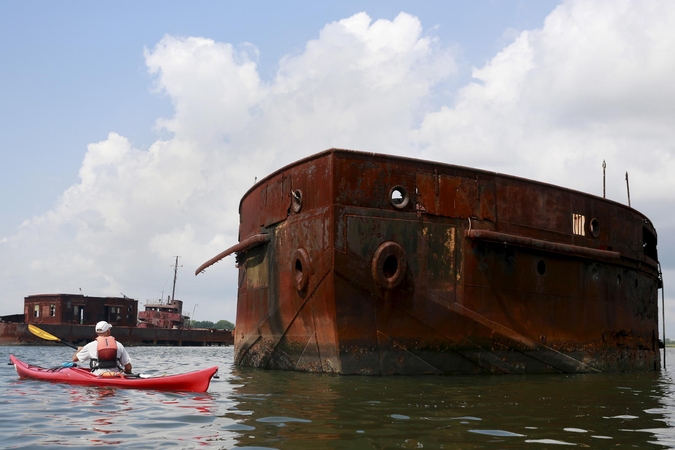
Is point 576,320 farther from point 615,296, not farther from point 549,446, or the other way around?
point 549,446

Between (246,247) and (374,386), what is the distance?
4.64 metres

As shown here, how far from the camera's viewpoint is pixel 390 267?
34.6ft

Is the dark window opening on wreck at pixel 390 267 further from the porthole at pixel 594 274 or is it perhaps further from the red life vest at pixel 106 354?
the porthole at pixel 594 274

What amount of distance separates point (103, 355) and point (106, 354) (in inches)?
1.6

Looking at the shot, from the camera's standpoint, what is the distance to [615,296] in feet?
44.5

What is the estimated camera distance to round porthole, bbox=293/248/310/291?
423 inches

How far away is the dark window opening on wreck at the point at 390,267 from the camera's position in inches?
412

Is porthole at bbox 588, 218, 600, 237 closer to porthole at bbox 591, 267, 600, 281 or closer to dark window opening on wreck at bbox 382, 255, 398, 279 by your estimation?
porthole at bbox 591, 267, 600, 281

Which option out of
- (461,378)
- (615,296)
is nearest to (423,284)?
(461,378)

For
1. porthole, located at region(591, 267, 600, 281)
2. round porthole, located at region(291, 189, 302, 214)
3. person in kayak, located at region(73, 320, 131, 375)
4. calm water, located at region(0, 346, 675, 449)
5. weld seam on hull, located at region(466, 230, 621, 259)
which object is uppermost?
round porthole, located at region(291, 189, 302, 214)

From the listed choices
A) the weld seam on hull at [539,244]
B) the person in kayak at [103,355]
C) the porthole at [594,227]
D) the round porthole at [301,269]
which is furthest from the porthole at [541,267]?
the person in kayak at [103,355]

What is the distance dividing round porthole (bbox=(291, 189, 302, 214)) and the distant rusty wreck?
0.02 metres

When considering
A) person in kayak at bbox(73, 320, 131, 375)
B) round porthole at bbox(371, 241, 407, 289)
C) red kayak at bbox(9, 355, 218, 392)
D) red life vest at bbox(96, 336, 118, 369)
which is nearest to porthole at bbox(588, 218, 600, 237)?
round porthole at bbox(371, 241, 407, 289)

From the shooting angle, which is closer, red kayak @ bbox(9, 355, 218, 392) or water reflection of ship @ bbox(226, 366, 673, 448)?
water reflection of ship @ bbox(226, 366, 673, 448)
